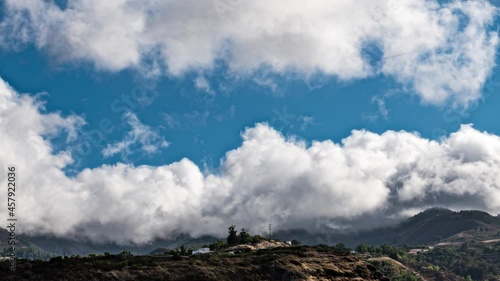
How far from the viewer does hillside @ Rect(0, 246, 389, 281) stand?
339 ft

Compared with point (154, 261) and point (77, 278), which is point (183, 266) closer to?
point (154, 261)

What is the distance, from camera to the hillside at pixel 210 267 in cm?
10338

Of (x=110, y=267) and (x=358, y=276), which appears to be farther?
(x=358, y=276)

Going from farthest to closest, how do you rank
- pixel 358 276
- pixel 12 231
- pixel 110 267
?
pixel 358 276 → pixel 110 267 → pixel 12 231

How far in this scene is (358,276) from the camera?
152m

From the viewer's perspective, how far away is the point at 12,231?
8988 cm

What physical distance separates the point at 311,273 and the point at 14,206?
245ft

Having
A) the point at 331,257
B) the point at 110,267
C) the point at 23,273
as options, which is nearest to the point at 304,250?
the point at 331,257

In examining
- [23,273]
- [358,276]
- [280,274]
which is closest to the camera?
[23,273]

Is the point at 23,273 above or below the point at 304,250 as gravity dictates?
below

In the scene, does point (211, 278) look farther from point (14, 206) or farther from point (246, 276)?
point (14, 206)

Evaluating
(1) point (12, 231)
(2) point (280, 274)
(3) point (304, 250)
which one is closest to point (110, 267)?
(1) point (12, 231)

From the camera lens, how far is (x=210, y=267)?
122 meters

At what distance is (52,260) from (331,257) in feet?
255
